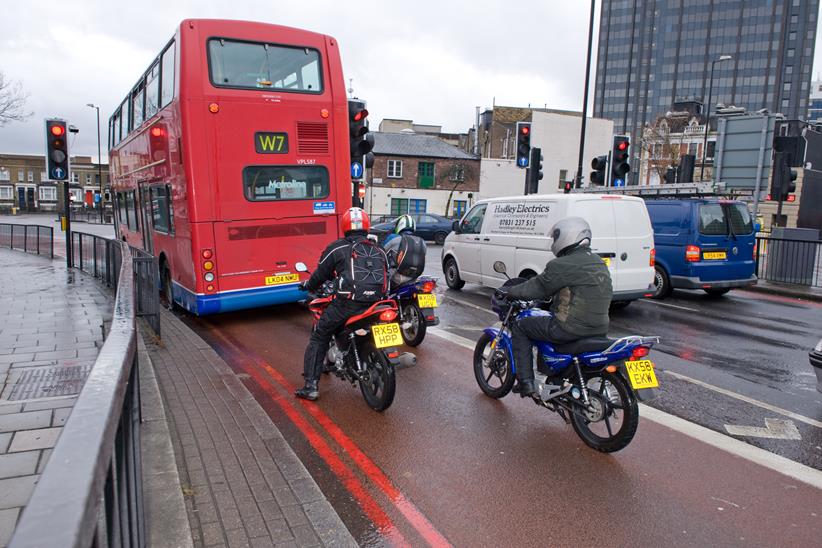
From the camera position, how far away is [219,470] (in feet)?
12.8

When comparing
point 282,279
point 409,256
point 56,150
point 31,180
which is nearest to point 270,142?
point 282,279

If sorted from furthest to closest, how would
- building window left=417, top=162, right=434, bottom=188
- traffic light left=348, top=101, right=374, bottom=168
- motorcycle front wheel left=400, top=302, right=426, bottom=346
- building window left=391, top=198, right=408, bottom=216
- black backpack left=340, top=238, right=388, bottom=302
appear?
building window left=417, top=162, right=434, bottom=188 → building window left=391, top=198, right=408, bottom=216 → traffic light left=348, top=101, right=374, bottom=168 → motorcycle front wheel left=400, top=302, right=426, bottom=346 → black backpack left=340, top=238, right=388, bottom=302

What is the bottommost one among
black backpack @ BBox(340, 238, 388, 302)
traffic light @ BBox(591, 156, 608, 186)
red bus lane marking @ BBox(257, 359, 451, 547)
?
red bus lane marking @ BBox(257, 359, 451, 547)

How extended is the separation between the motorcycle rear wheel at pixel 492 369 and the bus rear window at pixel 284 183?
458cm

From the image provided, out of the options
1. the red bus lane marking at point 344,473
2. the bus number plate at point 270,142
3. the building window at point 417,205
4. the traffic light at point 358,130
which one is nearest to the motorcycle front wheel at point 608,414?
the red bus lane marking at point 344,473

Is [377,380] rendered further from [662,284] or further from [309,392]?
[662,284]

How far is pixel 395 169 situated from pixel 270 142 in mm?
37601

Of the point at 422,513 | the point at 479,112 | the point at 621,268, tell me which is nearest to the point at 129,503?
the point at 422,513

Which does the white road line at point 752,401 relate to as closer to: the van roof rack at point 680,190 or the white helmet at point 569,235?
the white helmet at point 569,235

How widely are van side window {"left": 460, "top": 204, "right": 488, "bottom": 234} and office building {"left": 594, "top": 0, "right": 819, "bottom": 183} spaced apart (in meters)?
96.9

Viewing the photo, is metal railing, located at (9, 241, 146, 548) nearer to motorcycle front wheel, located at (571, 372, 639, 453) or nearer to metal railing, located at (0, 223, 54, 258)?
motorcycle front wheel, located at (571, 372, 639, 453)

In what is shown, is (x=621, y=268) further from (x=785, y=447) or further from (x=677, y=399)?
(x=785, y=447)

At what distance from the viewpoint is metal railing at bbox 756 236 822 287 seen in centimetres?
1471

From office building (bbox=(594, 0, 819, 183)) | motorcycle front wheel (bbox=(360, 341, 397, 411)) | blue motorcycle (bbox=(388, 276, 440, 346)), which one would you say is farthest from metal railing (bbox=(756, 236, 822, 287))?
office building (bbox=(594, 0, 819, 183))
